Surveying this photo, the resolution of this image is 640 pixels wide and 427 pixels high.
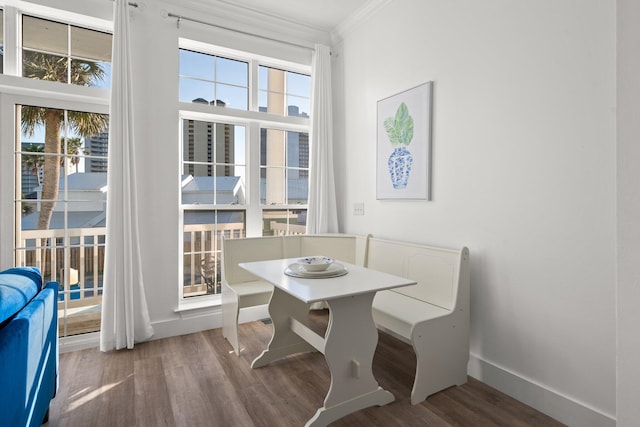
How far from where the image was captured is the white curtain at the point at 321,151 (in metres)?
3.74

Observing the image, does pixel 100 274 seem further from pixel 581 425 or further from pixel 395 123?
pixel 581 425

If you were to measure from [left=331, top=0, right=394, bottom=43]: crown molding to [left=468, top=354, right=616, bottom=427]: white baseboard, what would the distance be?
10.1ft

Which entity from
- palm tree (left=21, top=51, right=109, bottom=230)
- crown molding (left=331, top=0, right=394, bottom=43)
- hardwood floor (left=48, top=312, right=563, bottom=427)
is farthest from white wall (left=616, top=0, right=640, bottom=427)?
palm tree (left=21, top=51, right=109, bottom=230)

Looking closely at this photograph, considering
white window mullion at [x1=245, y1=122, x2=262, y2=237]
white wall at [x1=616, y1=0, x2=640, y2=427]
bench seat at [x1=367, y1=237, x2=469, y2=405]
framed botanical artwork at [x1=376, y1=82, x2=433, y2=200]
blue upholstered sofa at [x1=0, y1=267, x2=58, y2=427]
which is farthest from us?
white window mullion at [x1=245, y1=122, x2=262, y2=237]

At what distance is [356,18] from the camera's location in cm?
348

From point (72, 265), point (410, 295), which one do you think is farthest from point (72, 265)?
point (410, 295)

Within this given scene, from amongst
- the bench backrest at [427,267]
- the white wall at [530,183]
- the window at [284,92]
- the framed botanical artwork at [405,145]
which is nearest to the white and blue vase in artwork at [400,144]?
the framed botanical artwork at [405,145]

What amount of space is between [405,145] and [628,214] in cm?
183

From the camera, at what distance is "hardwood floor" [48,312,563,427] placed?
6.35 ft

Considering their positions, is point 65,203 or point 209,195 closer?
point 65,203

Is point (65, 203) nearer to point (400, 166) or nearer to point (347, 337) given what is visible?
point (347, 337)

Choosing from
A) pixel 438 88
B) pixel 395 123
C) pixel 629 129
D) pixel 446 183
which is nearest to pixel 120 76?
pixel 395 123

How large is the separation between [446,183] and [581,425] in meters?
1.62

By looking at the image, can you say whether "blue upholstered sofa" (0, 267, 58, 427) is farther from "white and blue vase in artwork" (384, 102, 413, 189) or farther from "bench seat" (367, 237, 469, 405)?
"white and blue vase in artwork" (384, 102, 413, 189)
